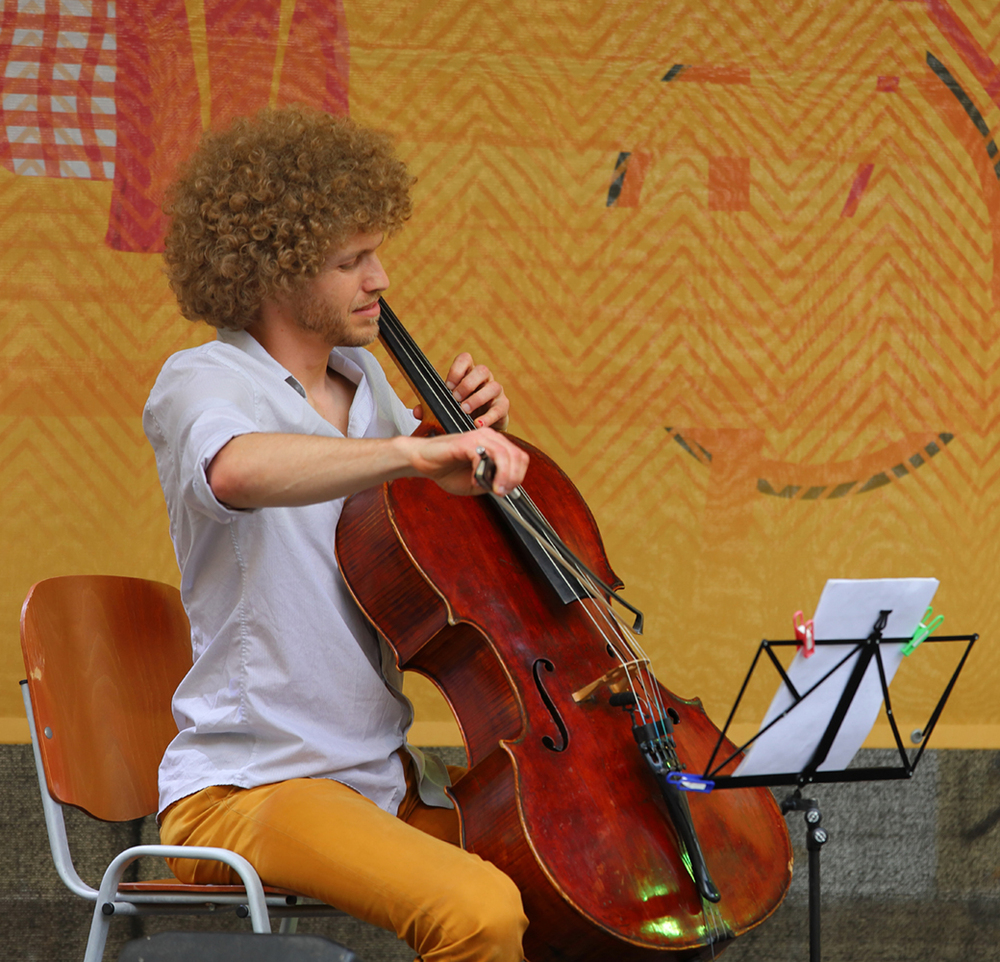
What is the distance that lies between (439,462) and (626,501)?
1.32 m

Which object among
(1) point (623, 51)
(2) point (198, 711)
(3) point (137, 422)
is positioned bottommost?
(3) point (137, 422)

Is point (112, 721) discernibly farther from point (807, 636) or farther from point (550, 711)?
point (807, 636)

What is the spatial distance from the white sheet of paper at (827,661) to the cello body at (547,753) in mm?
160

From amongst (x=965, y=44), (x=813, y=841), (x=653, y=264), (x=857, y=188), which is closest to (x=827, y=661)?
(x=813, y=841)

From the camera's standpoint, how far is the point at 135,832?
2.27 m

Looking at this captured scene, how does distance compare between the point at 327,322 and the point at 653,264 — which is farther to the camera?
the point at 653,264

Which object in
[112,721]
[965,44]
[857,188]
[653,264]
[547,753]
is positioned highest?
[965,44]

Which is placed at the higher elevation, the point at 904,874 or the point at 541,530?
the point at 541,530

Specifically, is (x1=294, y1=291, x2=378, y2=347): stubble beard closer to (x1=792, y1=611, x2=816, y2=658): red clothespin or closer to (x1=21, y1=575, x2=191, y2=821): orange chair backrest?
(x1=21, y1=575, x2=191, y2=821): orange chair backrest

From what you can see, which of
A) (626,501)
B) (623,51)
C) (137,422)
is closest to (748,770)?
(626,501)

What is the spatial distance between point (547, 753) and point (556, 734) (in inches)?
1.3

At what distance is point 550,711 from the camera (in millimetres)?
1330

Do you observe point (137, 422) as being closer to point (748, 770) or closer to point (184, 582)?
point (184, 582)

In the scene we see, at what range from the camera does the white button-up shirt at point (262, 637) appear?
1.42 metres
